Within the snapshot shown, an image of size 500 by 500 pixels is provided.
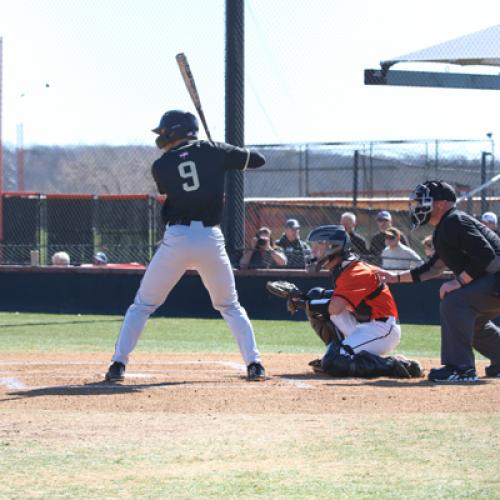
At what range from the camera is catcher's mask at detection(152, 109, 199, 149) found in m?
7.52

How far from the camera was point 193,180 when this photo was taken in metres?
7.33

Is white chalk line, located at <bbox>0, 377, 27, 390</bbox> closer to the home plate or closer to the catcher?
the home plate

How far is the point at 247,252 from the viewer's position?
14844 mm

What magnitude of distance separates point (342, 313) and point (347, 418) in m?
2.14

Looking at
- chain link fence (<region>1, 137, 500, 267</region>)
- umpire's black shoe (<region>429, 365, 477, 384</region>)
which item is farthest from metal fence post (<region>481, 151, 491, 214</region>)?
umpire's black shoe (<region>429, 365, 477, 384</region>)

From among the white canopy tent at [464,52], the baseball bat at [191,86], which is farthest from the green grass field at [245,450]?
the white canopy tent at [464,52]

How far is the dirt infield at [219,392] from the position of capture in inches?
255

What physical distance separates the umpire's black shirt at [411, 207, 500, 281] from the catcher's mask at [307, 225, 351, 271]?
0.65 meters

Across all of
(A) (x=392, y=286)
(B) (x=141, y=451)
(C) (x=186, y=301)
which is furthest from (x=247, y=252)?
(B) (x=141, y=451)

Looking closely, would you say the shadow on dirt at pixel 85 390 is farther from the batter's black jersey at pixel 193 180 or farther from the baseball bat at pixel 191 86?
the baseball bat at pixel 191 86

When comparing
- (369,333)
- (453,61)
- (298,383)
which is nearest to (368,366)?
(369,333)

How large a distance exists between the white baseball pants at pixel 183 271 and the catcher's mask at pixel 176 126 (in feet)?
2.07

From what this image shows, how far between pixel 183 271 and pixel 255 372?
86 cm

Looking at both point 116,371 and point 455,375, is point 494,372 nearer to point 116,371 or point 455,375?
point 455,375
